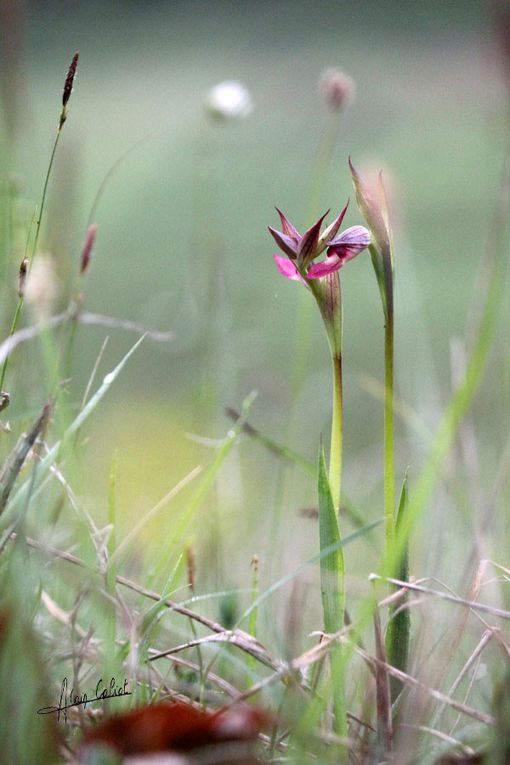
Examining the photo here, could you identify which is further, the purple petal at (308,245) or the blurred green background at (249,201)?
the blurred green background at (249,201)

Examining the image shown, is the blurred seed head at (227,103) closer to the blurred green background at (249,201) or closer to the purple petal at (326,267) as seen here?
the blurred green background at (249,201)

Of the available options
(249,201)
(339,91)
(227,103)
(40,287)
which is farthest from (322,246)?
(249,201)

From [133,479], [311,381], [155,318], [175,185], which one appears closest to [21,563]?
[155,318]

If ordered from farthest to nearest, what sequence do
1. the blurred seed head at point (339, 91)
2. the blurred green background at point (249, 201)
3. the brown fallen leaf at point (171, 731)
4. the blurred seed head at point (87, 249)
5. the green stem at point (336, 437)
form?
the blurred green background at point (249, 201) < the blurred seed head at point (339, 91) < the blurred seed head at point (87, 249) < the green stem at point (336, 437) < the brown fallen leaf at point (171, 731)

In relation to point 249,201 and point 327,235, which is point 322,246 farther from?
point 249,201

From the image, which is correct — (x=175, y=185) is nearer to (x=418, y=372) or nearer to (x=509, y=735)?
(x=418, y=372)
